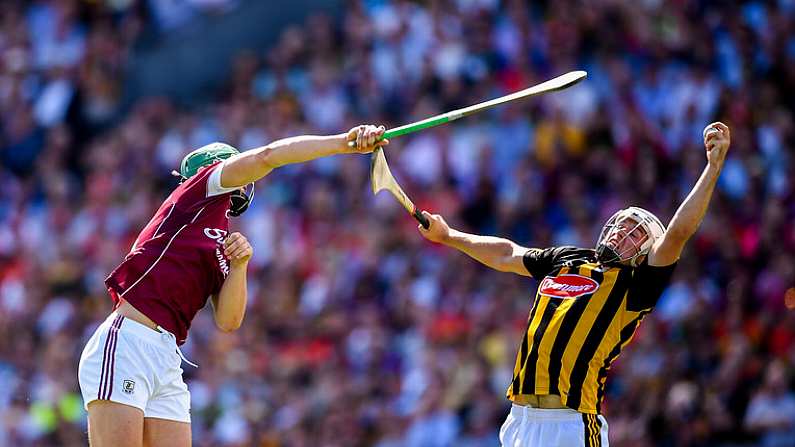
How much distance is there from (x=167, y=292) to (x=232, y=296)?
1.24 feet

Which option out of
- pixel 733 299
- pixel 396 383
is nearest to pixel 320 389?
pixel 396 383

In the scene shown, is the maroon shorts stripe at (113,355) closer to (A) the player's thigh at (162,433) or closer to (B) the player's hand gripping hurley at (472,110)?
(A) the player's thigh at (162,433)

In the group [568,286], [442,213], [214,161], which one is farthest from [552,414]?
[442,213]

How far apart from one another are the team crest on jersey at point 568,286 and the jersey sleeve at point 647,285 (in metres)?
0.18

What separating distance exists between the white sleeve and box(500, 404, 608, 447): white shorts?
1.79 metres

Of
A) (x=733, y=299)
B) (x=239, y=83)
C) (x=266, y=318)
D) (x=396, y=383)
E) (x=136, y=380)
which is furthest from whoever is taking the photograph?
(x=239, y=83)

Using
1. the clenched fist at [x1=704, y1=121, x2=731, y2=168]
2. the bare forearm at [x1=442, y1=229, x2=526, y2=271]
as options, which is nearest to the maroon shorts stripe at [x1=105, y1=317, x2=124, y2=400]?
the bare forearm at [x1=442, y1=229, x2=526, y2=271]

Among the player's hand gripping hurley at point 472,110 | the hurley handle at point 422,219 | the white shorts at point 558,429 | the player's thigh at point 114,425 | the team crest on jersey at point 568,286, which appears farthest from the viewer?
the hurley handle at point 422,219

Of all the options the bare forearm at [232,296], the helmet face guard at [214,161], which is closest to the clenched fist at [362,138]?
the helmet face guard at [214,161]

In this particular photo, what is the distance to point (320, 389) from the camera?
11203mm

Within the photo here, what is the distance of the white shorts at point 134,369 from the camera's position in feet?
18.9

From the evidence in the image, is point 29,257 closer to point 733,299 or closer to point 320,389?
point 320,389

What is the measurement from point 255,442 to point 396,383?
1302 millimetres

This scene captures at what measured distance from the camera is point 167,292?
5922 mm
